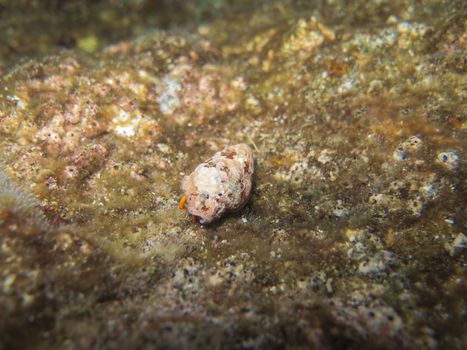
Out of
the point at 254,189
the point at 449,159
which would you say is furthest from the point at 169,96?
the point at 449,159

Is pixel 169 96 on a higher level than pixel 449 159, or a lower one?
higher

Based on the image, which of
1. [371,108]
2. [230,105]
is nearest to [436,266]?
[371,108]

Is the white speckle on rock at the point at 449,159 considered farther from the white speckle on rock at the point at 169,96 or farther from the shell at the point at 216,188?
the white speckle on rock at the point at 169,96

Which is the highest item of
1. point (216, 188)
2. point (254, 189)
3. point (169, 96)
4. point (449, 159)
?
point (169, 96)

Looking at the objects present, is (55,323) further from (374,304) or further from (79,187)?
(374,304)

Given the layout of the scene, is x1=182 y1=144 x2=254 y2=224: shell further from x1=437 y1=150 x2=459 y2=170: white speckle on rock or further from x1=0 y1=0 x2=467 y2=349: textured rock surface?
x1=437 y1=150 x2=459 y2=170: white speckle on rock

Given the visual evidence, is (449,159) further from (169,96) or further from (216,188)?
(169,96)

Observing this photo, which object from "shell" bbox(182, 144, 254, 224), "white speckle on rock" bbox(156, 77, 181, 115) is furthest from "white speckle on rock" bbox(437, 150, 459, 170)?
"white speckle on rock" bbox(156, 77, 181, 115)
